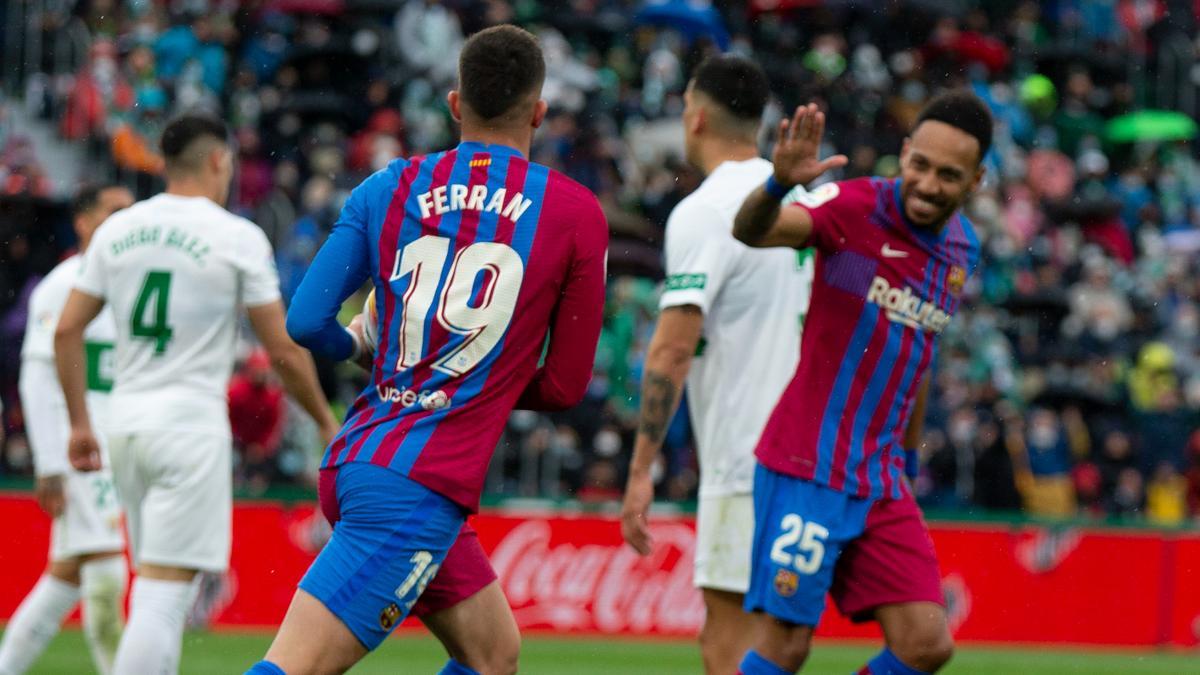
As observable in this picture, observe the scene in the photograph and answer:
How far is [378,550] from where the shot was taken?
4.55 metres

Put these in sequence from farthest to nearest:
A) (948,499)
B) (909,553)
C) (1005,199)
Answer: (1005,199)
(948,499)
(909,553)

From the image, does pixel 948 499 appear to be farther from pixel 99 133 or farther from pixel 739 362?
pixel 739 362

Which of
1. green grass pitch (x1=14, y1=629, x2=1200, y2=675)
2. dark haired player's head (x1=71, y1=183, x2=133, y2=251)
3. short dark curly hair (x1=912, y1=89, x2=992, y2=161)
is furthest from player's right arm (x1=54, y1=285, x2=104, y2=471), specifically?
green grass pitch (x1=14, y1=629, x2=1200, y2=675)

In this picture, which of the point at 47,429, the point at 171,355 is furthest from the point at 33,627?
the point at 171,355

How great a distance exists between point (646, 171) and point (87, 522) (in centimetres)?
1237

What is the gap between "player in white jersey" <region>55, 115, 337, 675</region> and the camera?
6.77 m

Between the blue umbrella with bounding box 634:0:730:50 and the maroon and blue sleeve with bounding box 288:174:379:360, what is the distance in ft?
56.2

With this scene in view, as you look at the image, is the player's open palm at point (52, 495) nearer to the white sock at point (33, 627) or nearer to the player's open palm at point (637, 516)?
the white sock at point (33, 627)

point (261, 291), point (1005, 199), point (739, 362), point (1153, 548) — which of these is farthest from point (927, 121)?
point (1005, 199)

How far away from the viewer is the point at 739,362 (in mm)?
6473

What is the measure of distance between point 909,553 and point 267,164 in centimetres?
1345

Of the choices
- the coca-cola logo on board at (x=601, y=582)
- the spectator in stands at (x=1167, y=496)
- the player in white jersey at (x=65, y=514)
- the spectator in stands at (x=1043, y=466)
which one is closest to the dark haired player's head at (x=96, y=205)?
the player in white jersey at (x=65, y=514)

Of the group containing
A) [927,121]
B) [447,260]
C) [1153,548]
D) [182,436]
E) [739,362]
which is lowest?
[1153,548]

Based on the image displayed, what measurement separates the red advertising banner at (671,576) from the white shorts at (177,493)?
6.75 metres
